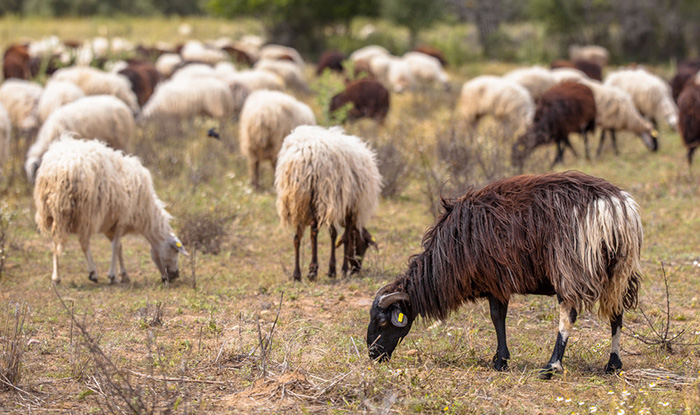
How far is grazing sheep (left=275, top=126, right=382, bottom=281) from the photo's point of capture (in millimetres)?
6914

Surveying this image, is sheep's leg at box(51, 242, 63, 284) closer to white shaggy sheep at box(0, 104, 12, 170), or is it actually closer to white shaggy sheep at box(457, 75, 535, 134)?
white shaggy sheep at box(0, 104, 12, 170)

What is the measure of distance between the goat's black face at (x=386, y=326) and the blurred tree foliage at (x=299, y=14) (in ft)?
84.6

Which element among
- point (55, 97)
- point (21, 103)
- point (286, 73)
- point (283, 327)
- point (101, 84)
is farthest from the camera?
point (286, 73)

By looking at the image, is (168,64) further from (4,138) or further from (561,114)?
(561,114)

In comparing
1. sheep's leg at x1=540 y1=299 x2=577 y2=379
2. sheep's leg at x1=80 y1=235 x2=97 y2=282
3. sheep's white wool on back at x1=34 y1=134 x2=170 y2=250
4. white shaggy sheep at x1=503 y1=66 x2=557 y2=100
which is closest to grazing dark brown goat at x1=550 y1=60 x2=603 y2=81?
white shaggy sheep at x1=503 y1=66 x2=557 y2=100

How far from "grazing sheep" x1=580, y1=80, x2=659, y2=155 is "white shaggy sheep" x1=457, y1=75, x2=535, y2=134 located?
129 cm

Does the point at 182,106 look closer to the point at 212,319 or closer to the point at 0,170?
the point at 0,170

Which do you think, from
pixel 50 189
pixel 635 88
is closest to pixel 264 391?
pixel 50 189

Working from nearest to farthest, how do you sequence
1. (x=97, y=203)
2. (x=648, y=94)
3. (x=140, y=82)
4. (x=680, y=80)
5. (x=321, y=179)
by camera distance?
(x=321, y=179)
(x=97, y=203)
(x=648, y=94)
(x=140, y=82)
(x=680, y=80)

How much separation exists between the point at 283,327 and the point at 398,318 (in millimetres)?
1290

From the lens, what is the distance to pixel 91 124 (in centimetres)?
1049

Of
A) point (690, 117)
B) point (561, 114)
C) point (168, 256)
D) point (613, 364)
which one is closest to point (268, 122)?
point (168, 256)

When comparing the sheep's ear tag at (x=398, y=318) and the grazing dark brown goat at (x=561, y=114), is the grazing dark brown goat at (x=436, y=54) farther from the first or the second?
the sheep's ear tag at (x=398, y=318)

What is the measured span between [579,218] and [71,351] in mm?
3558
